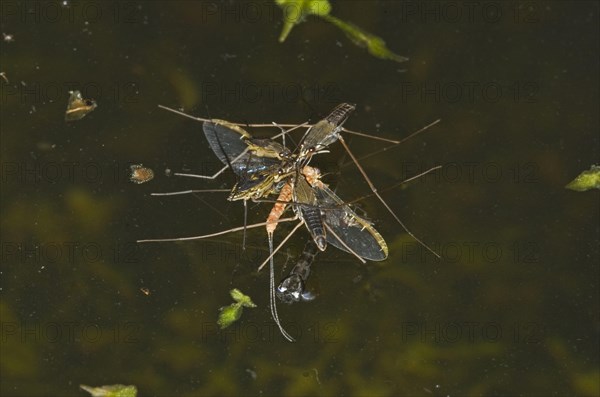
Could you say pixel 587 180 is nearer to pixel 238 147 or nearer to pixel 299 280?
pixel 299 280

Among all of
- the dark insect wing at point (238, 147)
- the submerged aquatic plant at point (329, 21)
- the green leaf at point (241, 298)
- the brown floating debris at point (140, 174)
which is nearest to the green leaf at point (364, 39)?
the submerged aquatic plant at point (329, 21)

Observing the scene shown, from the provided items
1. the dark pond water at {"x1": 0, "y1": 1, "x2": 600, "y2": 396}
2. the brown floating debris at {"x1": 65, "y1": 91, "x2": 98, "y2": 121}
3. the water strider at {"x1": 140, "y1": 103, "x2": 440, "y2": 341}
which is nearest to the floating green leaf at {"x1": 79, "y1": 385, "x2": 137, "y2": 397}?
the dark pond water at {"x1": 0, "y1": 1, "x2": 600, "y2": 396}

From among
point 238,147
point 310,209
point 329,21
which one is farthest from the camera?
point 329,21

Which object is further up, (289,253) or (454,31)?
(454,31)

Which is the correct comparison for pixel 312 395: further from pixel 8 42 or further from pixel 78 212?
pixel 8 42

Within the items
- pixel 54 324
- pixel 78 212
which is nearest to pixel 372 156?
pixel 78 212

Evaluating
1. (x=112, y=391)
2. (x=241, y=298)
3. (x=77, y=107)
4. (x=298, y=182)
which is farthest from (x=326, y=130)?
(x=112, y=391)

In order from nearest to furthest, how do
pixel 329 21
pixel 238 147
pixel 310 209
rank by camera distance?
pixel 310 209 → pixel 238 147 → pixel 329 21

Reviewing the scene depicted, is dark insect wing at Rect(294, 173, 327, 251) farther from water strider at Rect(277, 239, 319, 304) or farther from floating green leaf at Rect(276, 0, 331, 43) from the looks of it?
floating green leaf at Rect(276, 0, 331, 43)
